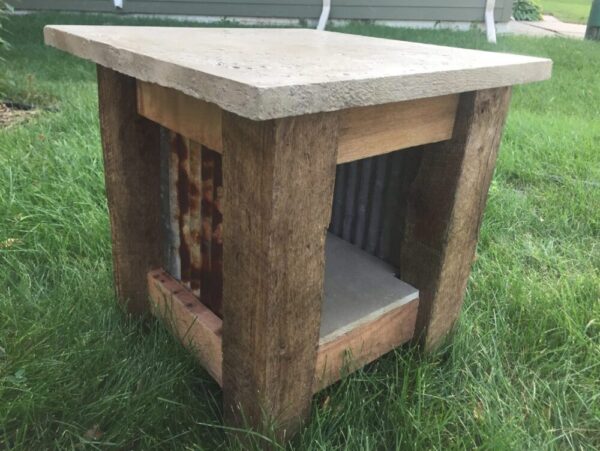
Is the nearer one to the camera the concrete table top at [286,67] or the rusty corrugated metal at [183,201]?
the concrete table top at [286,67]

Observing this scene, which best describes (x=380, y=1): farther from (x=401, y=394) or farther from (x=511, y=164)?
(x=401, y=394)

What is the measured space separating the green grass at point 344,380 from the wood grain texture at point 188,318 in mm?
57

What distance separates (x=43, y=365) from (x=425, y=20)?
8.67 meters

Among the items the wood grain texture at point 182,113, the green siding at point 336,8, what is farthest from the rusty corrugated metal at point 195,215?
the green siding at point 336,8

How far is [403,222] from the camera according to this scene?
66.7 inches

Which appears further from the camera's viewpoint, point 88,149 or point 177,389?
point 88,149

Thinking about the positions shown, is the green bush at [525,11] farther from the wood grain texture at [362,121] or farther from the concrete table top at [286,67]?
the wood grain texture at [362,121]

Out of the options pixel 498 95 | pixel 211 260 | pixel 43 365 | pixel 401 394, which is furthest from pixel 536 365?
pixel 43 365

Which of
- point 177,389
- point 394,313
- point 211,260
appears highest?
point 211,260

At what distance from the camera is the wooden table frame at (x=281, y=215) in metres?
1.06

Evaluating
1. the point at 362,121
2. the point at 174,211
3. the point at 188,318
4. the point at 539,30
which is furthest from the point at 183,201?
the point at 539,30

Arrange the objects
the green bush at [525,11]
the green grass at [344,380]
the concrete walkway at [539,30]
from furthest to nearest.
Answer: the green bush at [525,11] → the concrete walkway at [539,30] → the green grass at [344,380]

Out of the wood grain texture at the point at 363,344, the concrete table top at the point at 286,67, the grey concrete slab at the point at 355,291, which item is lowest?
the wood grain texture at the point at 363,344

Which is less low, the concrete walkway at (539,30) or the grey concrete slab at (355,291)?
the concrete walkway at (539,30)
